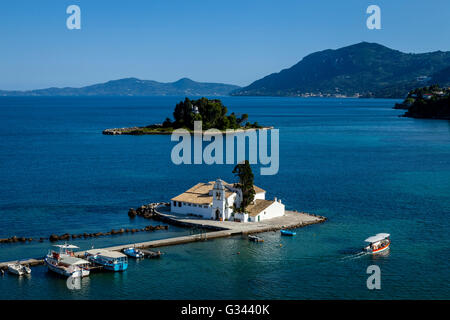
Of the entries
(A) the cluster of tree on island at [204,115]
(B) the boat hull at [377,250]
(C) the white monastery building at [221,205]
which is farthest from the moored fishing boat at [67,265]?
(A) the cluster of tree on island at [204,115]

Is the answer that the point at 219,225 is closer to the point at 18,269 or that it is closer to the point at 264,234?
the point at 264,234

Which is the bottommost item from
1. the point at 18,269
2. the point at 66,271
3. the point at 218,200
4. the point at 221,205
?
the point at 66,271

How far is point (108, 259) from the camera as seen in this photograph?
44719 millimetres

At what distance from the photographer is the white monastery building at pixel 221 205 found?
57625 mm

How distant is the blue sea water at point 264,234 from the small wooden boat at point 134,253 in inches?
66.1

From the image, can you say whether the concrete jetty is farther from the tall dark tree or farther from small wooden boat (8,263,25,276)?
small wooden boat (8,263,25,276)

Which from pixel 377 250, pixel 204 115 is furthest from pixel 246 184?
pixel 204 115

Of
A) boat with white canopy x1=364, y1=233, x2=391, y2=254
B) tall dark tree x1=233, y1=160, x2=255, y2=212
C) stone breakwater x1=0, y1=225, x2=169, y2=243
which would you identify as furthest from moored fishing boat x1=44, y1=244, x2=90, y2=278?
boat with white canopy x1=364, y1=233, x2=391, y2=254

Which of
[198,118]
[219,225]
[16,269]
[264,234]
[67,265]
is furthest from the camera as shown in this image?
[198,118]

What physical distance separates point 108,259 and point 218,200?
16006 mm

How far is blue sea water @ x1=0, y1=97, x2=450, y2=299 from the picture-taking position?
136ft

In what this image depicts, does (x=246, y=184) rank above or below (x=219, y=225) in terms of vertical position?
above

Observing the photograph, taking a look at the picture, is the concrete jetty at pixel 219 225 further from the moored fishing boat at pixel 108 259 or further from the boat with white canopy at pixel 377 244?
the boat with white canopy at pixel 377 244

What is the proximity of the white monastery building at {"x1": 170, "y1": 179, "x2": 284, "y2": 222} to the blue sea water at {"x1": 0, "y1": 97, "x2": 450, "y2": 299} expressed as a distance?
4070 mm
